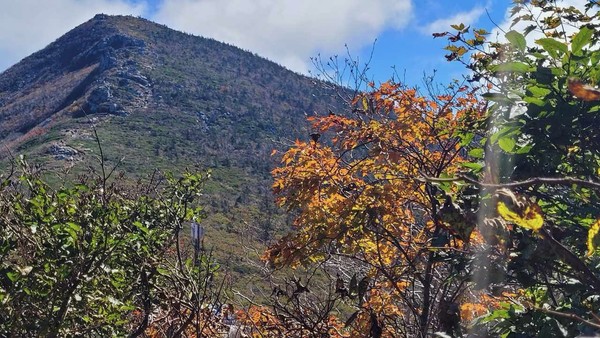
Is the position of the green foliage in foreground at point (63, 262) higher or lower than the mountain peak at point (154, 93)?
lower

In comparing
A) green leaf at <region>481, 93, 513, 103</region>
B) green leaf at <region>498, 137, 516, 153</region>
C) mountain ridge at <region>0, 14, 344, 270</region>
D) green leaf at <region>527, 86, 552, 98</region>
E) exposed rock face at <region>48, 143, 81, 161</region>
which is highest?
mountain ridge at <region>0, 14, 344, 270</region>

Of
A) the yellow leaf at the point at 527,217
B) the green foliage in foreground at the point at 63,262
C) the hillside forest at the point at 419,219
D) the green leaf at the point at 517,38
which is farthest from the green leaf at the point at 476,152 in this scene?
the green foliage in foreground at the point at 63,262

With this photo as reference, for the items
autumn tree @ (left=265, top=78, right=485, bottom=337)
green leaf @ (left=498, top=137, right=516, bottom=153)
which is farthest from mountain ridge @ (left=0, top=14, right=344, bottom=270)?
green leaf @ (left=498, top=137, right=516, bottom=153)

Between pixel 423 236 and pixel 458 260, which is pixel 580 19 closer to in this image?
pixel 458 260

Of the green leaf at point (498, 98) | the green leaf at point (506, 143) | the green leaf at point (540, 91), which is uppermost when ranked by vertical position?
the green leaf at point (540, 91)

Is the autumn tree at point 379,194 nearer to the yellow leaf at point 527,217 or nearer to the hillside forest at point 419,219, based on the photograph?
the hillside forest at point 419,219

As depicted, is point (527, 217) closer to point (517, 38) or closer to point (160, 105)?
point (517, 38)

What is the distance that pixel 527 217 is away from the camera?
1.07m

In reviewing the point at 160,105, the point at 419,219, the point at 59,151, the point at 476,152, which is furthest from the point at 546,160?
the point at 160,105

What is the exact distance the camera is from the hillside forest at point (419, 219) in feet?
7.20

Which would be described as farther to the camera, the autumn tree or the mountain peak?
the mountain peak

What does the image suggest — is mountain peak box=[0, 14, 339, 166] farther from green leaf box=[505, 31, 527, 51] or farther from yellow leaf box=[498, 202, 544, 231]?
yellow leaf box=[498, 202, 544, 231]

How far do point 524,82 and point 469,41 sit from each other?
4.10ft

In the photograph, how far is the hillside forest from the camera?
2193mm
